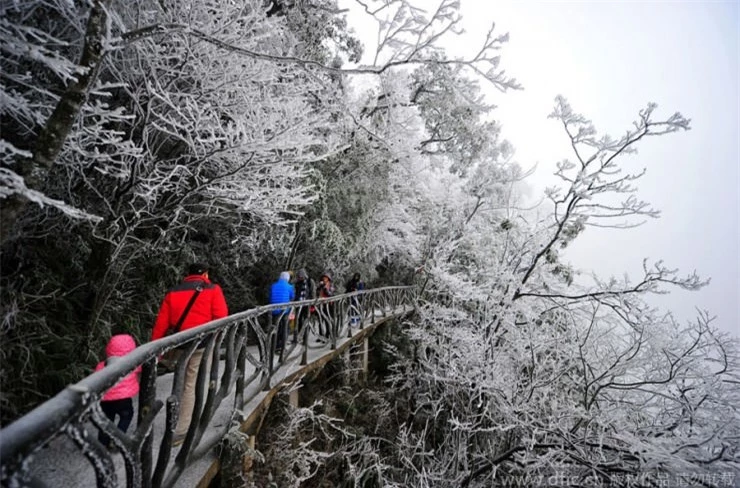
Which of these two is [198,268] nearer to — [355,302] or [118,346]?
[118,346]

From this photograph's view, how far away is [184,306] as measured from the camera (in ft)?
10.9

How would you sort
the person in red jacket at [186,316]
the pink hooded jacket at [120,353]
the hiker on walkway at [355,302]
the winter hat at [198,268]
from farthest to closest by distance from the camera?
1. the hiker on walkway at [355,302]
2. the winter hat at [198,268]
3. the person in red jacket at [186,316]
4. the pink hooded jacket at [120,353]

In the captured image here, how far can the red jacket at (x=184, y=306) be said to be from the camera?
3.30 metres

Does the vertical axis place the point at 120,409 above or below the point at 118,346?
below

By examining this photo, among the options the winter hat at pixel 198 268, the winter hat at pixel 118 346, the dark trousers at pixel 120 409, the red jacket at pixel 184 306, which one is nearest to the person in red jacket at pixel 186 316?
the red jacket at pixel 184 306

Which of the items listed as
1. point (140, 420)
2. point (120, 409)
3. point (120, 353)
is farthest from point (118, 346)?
point (140, 420)

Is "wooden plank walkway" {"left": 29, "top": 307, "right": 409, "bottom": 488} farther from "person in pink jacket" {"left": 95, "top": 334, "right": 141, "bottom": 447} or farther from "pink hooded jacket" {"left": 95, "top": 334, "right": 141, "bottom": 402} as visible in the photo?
"pink hooded jacket" {"left": 95, "top": 334, "right": 141, "bottom": 402}

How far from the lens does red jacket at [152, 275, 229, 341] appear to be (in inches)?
130

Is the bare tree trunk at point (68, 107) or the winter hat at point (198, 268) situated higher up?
the bare tree trunk at point (68, 107)

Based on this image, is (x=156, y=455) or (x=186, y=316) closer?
(x=156, y=455)

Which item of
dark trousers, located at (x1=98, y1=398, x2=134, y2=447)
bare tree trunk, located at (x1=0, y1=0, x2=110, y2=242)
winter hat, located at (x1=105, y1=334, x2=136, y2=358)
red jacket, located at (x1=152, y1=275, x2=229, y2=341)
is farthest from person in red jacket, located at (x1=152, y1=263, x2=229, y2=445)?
bare tree trunk, located at (x1=0, y1=0, x2=110, y2=242)

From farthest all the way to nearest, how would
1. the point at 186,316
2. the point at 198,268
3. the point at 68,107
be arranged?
the point at 198,268
the point at 186,316
the point at 68,107

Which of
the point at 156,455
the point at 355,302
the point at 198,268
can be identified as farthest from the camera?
the point at 355,302

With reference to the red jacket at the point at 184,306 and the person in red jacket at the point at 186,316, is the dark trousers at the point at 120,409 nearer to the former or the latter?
the person in red jacket at the point at 186,316
